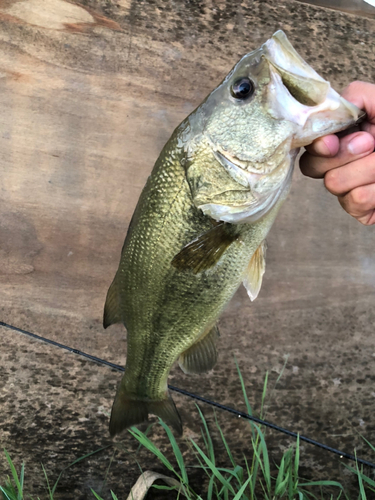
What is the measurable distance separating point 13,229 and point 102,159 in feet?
1.71

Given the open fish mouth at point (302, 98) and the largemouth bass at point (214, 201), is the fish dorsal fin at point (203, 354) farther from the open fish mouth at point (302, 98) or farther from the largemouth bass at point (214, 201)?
the open fish mouth at point (302, 98)

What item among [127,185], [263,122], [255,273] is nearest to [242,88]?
[263,122]

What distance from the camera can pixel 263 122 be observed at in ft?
3.01

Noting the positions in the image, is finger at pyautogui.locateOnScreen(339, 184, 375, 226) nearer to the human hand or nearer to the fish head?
the human hand

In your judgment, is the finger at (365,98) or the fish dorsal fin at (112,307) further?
the fish dorsal fin at (112,307)

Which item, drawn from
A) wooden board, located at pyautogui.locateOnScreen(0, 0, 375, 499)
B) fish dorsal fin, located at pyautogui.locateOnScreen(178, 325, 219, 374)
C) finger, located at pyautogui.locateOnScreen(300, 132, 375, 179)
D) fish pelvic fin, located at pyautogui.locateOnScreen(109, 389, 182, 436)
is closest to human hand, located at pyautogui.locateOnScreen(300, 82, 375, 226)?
finger, located at pyautogui.locateOnScreen(300, 132, 375, 179)

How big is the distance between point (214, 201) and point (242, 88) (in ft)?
0.95

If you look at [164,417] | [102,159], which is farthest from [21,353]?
[102,159]

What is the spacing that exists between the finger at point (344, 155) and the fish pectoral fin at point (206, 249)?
0.97ft

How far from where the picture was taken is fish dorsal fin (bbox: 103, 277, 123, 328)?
1.20m

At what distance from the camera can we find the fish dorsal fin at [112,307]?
3.92 ft

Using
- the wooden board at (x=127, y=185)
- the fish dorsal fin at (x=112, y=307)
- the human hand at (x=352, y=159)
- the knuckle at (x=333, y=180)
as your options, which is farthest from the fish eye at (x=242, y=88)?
the wooden board at (x=127, y=185)

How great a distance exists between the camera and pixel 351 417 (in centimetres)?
184

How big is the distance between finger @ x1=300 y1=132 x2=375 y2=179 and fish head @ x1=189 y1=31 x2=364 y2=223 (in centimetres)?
8
